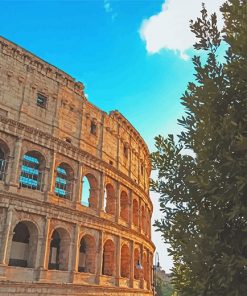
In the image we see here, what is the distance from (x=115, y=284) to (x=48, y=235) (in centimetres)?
678

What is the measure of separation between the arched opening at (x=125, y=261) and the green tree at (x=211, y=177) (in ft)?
65.5

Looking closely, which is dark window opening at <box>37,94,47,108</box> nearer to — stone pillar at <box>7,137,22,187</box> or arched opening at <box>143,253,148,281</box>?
stone pillar at <box>7,137,22,187</box>

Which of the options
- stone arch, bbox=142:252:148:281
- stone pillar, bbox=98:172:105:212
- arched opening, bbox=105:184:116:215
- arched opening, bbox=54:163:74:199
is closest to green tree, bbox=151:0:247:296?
arched opening, bbox=54:163:74:199

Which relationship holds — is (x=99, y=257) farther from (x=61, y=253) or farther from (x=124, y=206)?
(x=124, y=206)

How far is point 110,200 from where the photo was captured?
25156mm

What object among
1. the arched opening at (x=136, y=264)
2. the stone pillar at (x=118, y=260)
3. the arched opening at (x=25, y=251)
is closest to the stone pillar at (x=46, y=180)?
the arched opening at (x=25, y=251)

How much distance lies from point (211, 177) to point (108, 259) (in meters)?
19.9

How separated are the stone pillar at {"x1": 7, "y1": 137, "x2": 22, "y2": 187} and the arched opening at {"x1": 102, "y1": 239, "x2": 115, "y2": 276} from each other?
27.9 feet

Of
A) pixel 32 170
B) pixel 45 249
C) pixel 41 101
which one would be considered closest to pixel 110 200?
pixel 32 170

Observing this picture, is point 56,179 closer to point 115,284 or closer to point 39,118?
point 39,118

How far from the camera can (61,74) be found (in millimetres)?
23359

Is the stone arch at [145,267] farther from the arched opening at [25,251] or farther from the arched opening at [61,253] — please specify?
the arched opening at [25,251]

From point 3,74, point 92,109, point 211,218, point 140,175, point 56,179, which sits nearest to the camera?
point 211,218

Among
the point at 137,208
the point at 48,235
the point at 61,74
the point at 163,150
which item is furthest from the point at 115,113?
the point at 163,150
